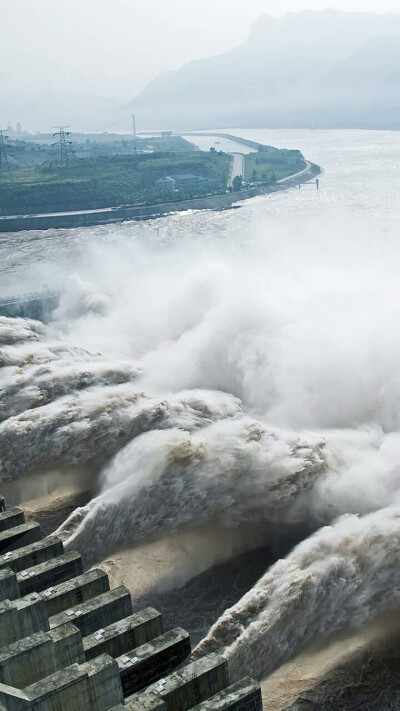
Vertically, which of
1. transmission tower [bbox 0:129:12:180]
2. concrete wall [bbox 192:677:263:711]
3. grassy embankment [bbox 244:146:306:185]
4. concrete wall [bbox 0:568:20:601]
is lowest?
concrete wall [bbox 192:677:263:711]

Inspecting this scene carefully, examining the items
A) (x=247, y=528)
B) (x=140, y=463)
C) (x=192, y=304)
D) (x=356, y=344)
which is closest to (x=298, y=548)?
(x=247, y=528)

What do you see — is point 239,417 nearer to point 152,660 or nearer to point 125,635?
point 125,635

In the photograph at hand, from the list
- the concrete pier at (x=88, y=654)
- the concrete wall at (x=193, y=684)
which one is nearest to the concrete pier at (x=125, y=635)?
the concrete pier at (x=88, y=654)

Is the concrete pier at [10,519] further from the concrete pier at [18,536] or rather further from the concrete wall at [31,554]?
the concrete wall at [31,554]

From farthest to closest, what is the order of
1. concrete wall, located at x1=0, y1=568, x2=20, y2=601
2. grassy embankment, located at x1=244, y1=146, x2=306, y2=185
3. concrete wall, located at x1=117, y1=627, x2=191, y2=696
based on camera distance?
grassy embankment, located at x1=244, y1=146, x2=306, y2=185 < concrete wall, located at x1=0, y1=568, x2=20, y2=601 < concrete wall, located at x1=117, y1=627, x2=191, y2=696

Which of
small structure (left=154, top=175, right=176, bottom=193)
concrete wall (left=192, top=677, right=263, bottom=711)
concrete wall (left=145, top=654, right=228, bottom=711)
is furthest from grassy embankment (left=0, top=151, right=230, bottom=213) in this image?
concrete wall (left=192, top=677, right=263, bottom=711)

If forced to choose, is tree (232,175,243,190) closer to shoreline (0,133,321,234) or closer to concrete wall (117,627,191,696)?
shoreline (0,133,321,234)
